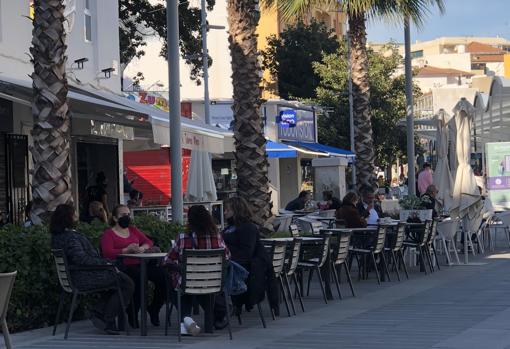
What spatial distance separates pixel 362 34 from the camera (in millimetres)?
25000

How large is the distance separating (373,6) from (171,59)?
38.6 ft

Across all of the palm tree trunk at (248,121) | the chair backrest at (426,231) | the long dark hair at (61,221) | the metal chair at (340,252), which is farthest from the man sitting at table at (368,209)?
the long dark hair at (61,221)

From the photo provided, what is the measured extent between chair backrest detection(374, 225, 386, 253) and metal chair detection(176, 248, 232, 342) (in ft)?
18.2

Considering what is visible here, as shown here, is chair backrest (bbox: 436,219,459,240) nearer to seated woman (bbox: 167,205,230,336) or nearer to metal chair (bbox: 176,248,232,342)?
seated woman (bbox: 167,205,230,336)

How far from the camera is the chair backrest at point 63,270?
1046 cm

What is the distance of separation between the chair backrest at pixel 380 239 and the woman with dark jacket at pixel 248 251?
14.0ft

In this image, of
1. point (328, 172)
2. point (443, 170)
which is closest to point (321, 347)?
point (443, 170)

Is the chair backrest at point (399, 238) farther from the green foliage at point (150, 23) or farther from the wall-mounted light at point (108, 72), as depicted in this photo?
the green foliage at point (150, 23)

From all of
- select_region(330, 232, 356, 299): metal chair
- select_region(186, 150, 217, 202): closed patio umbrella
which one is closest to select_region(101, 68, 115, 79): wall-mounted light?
select_region(186, 150, 217, 202): closed patio umbrella

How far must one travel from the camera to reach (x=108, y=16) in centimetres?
2297

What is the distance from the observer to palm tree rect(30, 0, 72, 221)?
12.2 m

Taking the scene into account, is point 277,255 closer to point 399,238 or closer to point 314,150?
point 399,238

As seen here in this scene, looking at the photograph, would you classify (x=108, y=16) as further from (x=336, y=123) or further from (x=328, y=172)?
(x=336, y=123)

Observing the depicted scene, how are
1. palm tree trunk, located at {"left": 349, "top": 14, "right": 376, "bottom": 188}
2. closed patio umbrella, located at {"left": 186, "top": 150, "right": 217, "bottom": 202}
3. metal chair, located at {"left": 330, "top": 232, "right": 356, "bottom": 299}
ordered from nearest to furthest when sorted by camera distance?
1. metal chair, located at {"left": 330, "top": 232, "right": 356, "bottom": 299}
2. closed patio umbrella, located at {"left": 186, "top": 150, "right": 217, "bottom": 202}
3. palm tree trunk, located at {"left": 349, "top": 14, "right": 376, "bottom": 188}
